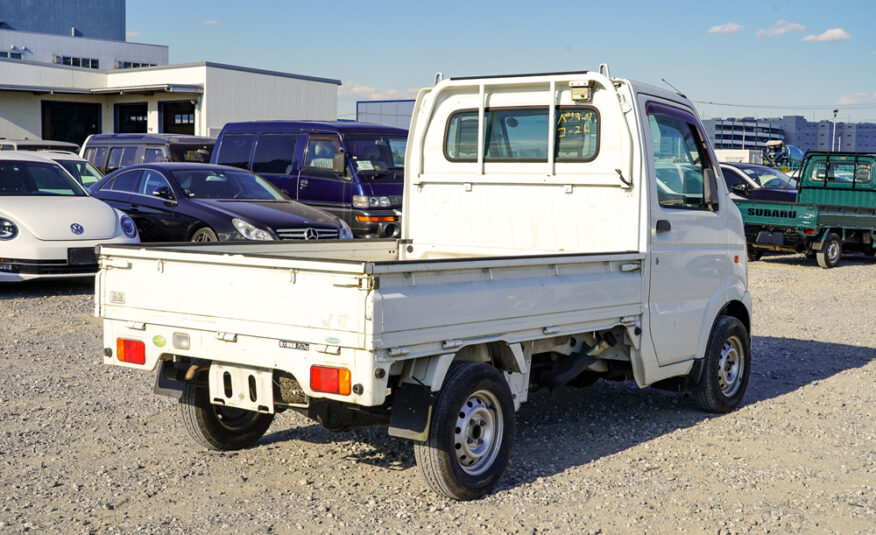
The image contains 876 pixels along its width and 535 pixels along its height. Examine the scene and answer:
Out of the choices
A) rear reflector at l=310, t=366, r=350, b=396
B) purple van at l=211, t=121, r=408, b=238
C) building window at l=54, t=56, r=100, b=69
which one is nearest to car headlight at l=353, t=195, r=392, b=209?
purple van at l=211, t=121, r=408, b=238

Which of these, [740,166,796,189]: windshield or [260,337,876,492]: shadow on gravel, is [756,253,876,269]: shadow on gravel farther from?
[260,337,876,492]: shadow on gravel

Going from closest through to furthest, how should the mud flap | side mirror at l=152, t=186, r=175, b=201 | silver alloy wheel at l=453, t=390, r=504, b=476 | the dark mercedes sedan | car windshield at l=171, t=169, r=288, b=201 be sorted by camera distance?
the mud flap → silver alloy wheel at l=453, t=390, r=504, b=476 → the dark mercedes sedan → side mirror at l=152, t=186, r=175, b=201 → car windshield at l=171, t=169, r=288, b=201

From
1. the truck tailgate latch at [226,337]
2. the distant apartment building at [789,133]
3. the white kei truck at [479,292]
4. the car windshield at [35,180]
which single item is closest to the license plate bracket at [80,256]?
the car windshield at [35,180]

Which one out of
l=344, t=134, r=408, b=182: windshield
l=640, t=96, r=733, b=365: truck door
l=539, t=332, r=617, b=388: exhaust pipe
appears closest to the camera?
l=539, t=332, r=617, b=388: exhaust pipe

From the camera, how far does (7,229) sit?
11.1 metres

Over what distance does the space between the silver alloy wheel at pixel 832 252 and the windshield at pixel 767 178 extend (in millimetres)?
3499

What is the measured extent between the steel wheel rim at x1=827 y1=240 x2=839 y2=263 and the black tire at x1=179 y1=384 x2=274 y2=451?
48.8 ft

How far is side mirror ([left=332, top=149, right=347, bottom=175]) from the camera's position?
14.8 metres

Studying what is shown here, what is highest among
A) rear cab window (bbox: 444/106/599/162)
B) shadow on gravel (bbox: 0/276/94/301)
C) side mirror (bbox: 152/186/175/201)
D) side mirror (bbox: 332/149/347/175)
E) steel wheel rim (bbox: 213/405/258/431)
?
rear cab window (bbox: 444/106/599/162)

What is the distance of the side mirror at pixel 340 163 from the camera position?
14.8 m

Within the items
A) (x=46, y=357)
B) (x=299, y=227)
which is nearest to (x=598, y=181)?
(x=46, y=357)

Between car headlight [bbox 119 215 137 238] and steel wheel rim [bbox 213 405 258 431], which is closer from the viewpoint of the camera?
steel wheel rim [bbox 213 405 258 431]

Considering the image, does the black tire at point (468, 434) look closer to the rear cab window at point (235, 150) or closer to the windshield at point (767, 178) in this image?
the rear cab window at point (235, 150)

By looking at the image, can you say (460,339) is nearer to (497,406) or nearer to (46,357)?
(497,406)
